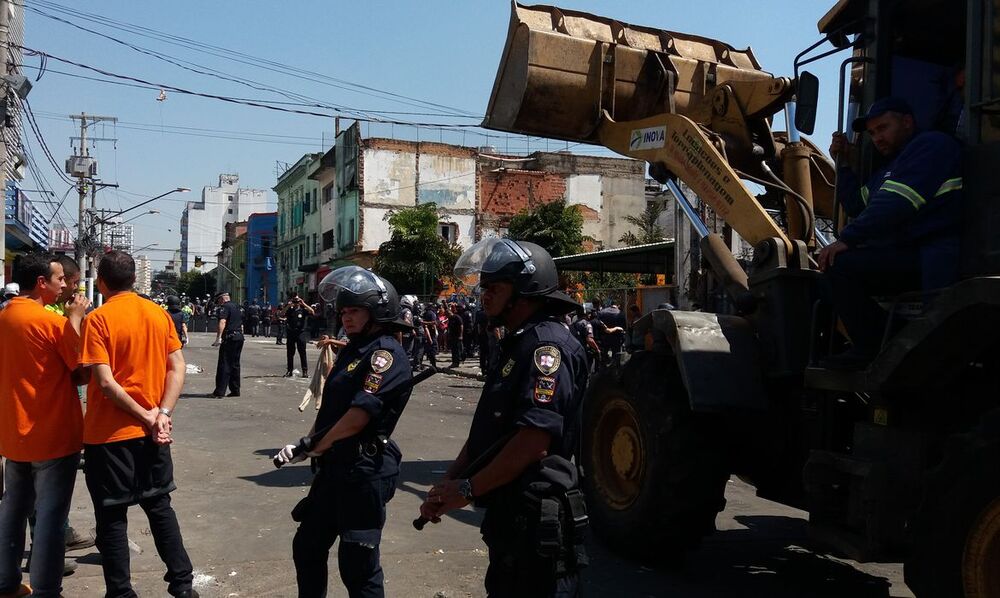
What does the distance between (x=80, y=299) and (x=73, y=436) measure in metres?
0.89

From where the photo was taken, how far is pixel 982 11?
12.6 ft

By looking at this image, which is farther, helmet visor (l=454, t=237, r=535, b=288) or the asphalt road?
the asphalt road

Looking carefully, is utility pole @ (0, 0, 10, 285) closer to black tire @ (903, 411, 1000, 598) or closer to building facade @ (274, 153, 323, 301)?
black tire @ (903, 411, 1000, 598)

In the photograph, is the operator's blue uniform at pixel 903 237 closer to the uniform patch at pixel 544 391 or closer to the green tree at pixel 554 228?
the uniform patch at pixel 544 391

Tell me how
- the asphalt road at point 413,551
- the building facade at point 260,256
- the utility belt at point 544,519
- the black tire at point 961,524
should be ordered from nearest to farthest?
the utility belt at point 544,519, the black tire at point 961,524, the asphalt road at point 413,551, the building facade at point 260,256

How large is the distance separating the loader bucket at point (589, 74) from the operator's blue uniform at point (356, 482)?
3.95 meters

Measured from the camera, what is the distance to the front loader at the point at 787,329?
3703 mm

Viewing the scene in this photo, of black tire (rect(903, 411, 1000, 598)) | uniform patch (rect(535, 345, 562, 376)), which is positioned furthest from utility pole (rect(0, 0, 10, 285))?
→ black tire (rect(903, 411, 1000, 598))

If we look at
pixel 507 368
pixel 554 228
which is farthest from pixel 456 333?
pixel 507 368

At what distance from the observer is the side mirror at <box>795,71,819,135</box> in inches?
191

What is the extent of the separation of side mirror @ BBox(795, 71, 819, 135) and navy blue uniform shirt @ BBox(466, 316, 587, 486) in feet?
8.10

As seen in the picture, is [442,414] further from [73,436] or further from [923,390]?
[923,390]

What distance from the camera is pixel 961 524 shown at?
3.38 m

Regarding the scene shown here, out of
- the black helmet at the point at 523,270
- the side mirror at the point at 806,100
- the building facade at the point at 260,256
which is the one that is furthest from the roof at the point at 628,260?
the building facade at the point at 260,256
